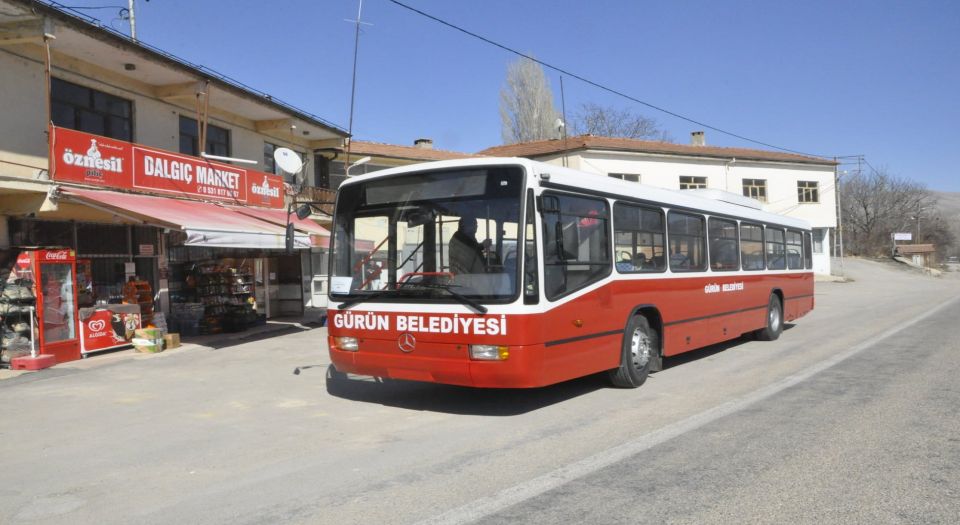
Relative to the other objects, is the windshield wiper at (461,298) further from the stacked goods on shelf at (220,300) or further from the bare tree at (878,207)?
the bare tree at (878,207)

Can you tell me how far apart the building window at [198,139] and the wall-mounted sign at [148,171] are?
88 cm

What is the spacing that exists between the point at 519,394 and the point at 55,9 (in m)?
9.80

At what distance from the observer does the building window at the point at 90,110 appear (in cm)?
1260

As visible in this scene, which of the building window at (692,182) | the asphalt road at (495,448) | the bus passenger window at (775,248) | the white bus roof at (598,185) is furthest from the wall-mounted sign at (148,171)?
the building window at (692,182)

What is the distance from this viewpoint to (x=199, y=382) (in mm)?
9852

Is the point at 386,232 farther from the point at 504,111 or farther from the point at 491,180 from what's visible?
the point at 504,111

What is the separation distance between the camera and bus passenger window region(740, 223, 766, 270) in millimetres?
11750

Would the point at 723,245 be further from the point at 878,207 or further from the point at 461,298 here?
the point at 878,207

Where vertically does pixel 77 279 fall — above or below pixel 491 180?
below

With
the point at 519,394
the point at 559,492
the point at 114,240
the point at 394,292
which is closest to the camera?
the point at 559,492

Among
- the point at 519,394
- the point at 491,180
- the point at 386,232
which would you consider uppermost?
the point at 491,180

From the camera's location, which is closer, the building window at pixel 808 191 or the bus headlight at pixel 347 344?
the bus headlight at pixel 347 344

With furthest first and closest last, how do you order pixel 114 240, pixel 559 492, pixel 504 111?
pixel 504 111 < pixel 114 240 < pixel 559 492

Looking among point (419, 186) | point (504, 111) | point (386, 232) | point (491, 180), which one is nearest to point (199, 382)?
point (386, 232)
